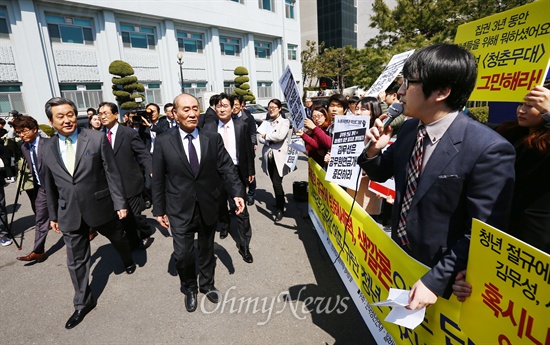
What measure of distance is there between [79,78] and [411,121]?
24.0 meters

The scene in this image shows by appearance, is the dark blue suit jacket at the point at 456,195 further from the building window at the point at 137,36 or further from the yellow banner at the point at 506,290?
the building window at the point at 137,36

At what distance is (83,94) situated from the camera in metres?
20.6

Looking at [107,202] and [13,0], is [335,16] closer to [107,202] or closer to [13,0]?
[13,0]

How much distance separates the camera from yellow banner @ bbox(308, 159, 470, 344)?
1534mm

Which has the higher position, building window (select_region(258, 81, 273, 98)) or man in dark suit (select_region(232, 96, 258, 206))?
building window (select_region(258, 81, 273, 98))

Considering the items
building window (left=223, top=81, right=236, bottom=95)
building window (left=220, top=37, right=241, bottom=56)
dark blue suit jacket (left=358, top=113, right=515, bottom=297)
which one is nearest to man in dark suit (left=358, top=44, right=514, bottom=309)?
dark blue suit jacket (left=358, top=113, right=515, bottom=297)

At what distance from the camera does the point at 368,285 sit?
2.31 m

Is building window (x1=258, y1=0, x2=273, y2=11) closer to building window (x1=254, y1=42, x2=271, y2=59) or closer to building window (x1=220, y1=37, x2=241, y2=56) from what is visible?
building window (x1=254, y1=42, x2=271, y2=59)

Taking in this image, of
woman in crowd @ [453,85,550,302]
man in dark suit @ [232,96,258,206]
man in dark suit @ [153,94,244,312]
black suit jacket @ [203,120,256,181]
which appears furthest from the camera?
man in dark suit @ [232,96,258,206]

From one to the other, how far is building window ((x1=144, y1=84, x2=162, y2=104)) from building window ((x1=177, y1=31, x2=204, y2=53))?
454 centimetres

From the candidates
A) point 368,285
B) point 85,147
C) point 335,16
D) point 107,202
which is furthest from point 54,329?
point 335,16

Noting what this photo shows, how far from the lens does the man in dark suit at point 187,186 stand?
289cm

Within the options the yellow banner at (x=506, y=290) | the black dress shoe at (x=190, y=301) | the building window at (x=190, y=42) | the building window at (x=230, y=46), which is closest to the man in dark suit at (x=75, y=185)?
the black dress shoe at (x=190, y=301)

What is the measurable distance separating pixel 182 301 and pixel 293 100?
281cm
